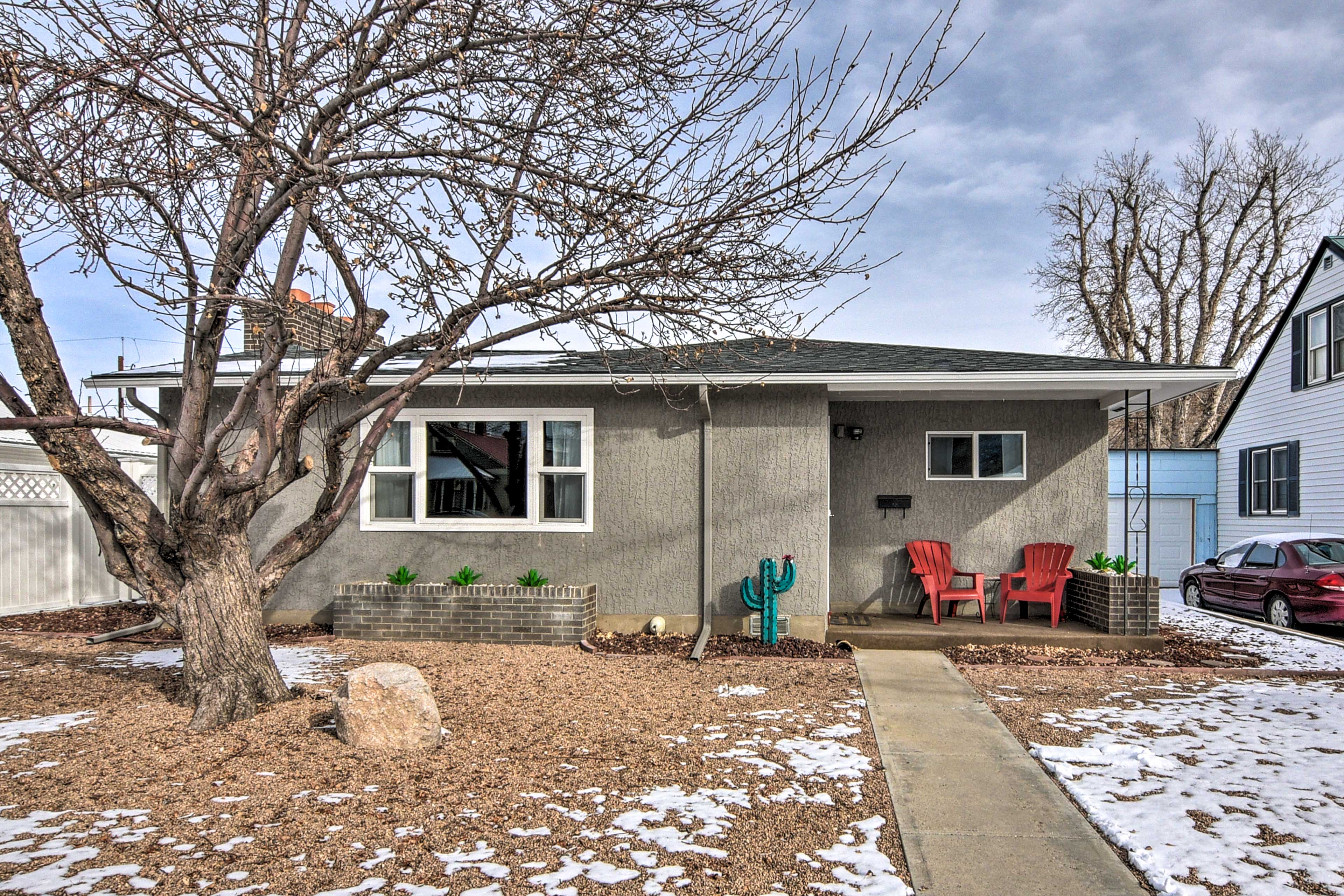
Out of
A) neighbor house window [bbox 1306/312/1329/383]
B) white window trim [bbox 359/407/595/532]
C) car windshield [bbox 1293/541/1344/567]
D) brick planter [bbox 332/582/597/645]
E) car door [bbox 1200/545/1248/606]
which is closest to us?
brick planter [bbox 332/582/597/645]

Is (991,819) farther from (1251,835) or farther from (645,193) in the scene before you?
(645,193)

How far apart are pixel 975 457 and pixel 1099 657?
2.38 meters

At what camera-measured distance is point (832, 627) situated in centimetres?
779

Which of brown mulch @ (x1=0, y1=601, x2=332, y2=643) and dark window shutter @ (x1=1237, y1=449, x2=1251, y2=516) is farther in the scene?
dark window shutter @ (x1=1237, y1=449, x2=1251, y2=516)

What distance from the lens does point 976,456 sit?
879 centimetres

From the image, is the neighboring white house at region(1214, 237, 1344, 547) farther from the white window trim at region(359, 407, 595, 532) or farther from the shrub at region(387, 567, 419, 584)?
the shrub at region(387, 567, 419, 584)

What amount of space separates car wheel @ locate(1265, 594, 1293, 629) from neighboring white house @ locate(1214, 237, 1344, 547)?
3.60 metres

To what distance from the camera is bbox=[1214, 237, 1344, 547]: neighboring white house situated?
12.5 m

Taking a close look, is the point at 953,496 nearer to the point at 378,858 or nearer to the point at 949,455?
the point at 949,455

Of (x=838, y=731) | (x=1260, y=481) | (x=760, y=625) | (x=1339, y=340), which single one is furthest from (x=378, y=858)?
(x=1260, y=481)

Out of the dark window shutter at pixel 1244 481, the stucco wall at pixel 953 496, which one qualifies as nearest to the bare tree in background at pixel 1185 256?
the dark window shutter at pixel 1244 481

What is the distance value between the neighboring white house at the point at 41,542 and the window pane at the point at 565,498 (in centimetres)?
526

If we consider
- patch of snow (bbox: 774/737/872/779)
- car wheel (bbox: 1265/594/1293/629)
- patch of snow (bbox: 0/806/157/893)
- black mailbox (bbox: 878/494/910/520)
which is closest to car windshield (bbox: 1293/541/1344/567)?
car wheel (bbox: 1265/594/1293/629)

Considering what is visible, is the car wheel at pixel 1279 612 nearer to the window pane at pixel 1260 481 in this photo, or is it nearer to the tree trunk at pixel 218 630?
the window pane at pixel 1260 481
